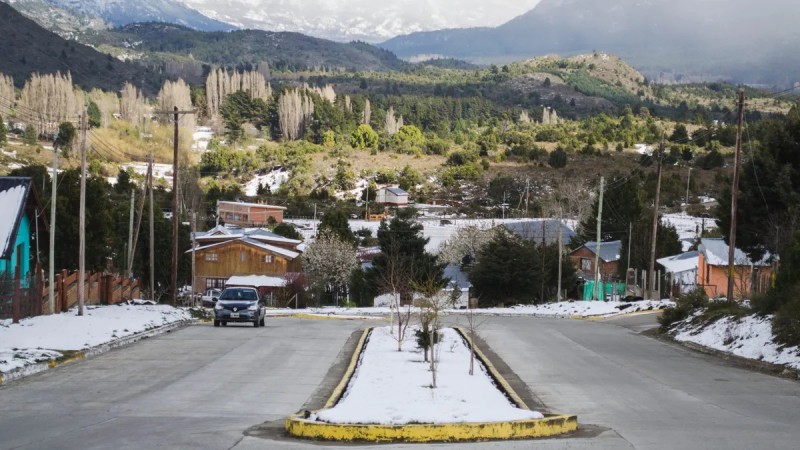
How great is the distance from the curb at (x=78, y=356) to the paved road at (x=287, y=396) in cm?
39

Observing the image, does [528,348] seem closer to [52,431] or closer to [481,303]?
[52,431]

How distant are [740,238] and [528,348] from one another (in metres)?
27.8

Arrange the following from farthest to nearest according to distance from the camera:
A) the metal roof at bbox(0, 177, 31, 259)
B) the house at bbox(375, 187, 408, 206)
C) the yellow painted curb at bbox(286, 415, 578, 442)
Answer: the house at bbox(375, 187, 408, 206), the metal roof at bbox(0, 177, 31, 259), the yellow painted curb at bbox(286, 415, 578, 442)

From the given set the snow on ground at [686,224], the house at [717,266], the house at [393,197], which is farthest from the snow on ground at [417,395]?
the house at [393,197]

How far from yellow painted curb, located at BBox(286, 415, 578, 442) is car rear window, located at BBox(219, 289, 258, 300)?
25.2 metres

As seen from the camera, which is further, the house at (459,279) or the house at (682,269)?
the house at (459,279)

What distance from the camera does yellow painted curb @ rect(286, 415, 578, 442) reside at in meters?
13.2

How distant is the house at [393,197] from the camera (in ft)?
424

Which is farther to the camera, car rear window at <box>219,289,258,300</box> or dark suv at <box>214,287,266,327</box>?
car rear window at <box>219,289,258,300</box>

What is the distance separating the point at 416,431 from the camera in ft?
43.5

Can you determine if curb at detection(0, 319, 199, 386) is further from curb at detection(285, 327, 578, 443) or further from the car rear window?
curb at detection(285, 327, 578, 443)

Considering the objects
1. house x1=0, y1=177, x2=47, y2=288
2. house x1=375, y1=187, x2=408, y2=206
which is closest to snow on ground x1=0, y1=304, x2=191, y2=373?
house x1=0, y1=177, x2=47, y2=288

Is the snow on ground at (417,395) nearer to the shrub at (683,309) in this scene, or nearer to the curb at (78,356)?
the curb at (78,356)

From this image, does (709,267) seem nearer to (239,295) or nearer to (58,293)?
(239,295)
